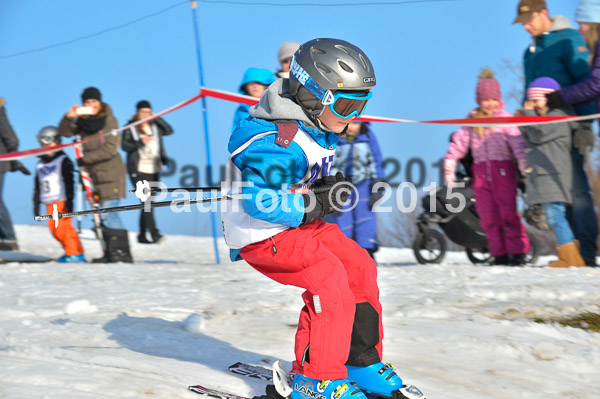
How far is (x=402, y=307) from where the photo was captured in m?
5.00

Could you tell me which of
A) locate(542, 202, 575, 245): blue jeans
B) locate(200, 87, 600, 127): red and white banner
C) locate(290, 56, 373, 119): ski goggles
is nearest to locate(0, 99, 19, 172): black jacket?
locate(200, 87, 600, 127): red and white banner

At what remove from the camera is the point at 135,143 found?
9430mm

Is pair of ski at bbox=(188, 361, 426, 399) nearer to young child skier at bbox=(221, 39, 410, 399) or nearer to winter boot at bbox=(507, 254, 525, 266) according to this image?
young child skier at bbox=(221, 39, 410, 399)

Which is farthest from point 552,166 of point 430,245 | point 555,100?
point 430,245

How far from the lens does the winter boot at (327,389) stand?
8.79ft

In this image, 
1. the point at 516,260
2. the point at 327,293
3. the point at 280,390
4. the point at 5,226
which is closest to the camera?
the point at 327,293

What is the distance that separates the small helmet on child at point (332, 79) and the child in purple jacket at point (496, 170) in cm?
451

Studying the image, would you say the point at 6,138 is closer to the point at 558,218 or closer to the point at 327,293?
the point at 558,218

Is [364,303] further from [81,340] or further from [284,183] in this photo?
[81,340]

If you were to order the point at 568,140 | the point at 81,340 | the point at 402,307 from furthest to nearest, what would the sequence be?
1. the point at 568,140
2. the point at 402,307
3. the point at 81,340

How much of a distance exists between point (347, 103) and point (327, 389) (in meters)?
1.12

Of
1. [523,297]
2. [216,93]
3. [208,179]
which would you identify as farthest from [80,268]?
[523,297]

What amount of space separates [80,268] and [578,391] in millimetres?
5941

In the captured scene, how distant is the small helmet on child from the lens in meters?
2.78
